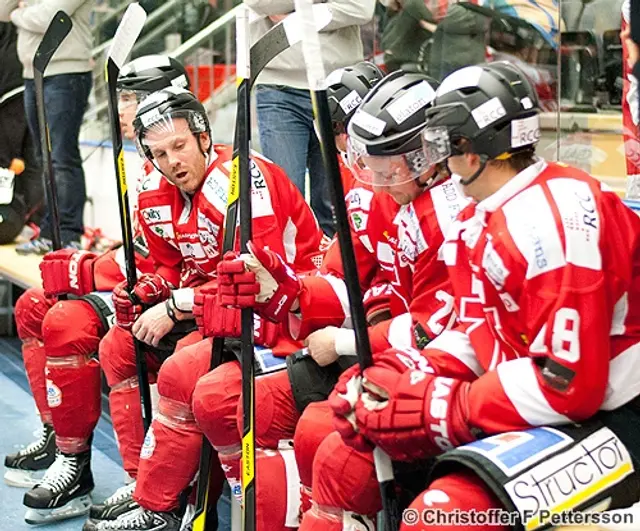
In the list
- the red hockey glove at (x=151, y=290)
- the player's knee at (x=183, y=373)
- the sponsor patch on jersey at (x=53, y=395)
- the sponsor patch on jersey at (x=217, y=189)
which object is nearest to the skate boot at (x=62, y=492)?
the sponsor patch on jersey at (x=53, y=395)

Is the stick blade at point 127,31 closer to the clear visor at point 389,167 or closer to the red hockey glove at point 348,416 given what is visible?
the clear visor at point 389,167

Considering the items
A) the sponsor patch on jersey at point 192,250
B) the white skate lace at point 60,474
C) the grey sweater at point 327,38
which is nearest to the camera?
the sponsor patch on jersey at point 192,250

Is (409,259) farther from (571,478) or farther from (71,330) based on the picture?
(71,330)

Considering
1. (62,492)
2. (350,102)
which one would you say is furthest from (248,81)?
(62,492)

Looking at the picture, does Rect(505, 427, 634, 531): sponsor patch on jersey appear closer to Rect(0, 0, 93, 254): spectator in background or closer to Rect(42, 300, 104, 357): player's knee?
Rect(42, 300, 104, 357): player's knee

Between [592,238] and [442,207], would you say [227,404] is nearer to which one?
[442,207]

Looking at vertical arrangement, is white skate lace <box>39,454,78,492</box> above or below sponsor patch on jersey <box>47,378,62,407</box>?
below

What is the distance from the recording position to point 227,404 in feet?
9.09

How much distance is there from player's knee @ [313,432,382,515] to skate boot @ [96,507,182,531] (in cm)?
86

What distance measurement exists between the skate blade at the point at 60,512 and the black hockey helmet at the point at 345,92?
4.70ft

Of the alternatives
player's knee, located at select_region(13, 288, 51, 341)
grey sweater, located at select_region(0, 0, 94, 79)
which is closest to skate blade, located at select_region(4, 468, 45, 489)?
player's knee, located at select_region(13, 288, 51, 341)

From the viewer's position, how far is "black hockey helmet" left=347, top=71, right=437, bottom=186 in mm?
2369

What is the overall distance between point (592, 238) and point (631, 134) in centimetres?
110

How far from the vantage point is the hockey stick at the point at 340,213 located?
6.88 feet
